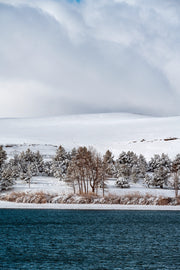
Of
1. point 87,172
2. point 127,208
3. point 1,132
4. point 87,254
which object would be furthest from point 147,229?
point 1,132

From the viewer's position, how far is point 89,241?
96.0ft

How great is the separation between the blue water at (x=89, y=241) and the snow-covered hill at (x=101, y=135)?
70.1 m

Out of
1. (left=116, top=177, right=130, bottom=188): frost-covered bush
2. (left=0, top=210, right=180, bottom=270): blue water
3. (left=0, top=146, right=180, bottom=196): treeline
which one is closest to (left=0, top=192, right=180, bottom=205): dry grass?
(left=0, top=146, right=180, bottom=196): treeline

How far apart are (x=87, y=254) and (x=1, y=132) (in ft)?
492

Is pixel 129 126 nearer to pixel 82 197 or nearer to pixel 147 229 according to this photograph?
pixel 82 197

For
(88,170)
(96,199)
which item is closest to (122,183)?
(88,170)

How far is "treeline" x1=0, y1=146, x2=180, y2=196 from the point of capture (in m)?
66.7

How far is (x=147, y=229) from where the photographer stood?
118 ft

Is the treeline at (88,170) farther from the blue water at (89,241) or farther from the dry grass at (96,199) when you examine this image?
the blue water at (89,241)

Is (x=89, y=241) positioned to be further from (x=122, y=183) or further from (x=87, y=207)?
(x=122, y=183)

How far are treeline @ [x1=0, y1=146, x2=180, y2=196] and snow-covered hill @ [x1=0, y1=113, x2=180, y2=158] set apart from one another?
22.2 meters

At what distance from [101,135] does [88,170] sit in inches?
3981

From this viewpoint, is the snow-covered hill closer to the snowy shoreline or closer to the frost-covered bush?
the frost-covered bush

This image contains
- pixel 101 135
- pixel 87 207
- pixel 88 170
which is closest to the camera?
pixel 87 207
